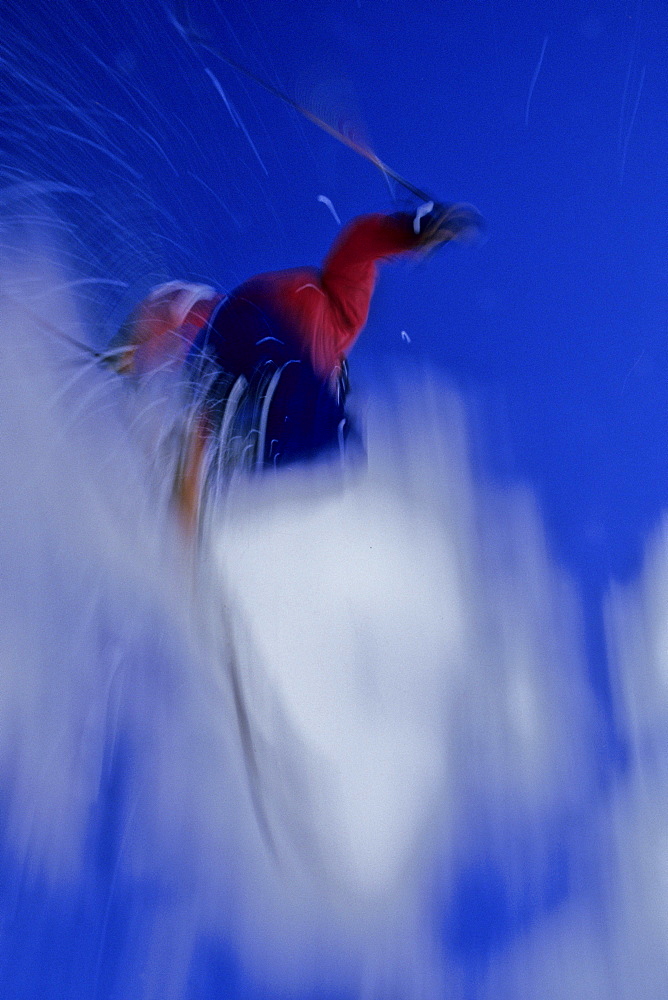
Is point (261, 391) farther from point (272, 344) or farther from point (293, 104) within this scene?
point (293, 104)

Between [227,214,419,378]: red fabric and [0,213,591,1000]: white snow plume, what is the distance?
4.3 inches

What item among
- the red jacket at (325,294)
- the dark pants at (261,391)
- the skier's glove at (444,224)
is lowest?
the dark pants at (261,391)

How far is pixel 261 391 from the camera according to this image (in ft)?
3.61

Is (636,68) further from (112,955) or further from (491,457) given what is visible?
(112,955)

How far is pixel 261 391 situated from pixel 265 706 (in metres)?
0.39

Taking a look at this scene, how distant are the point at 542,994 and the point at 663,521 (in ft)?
1.86

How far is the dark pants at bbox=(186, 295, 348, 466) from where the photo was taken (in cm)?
109

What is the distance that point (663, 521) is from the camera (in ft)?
3.62

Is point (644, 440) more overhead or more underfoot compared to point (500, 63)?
more underfoot

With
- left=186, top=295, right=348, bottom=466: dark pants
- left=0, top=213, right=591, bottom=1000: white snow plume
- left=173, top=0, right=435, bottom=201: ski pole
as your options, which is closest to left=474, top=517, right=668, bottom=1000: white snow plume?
left=0, top=213, right=591, bottom=1000: white snow plume

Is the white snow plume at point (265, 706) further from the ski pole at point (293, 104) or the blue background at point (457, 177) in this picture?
the ski pole at point (293, 104)

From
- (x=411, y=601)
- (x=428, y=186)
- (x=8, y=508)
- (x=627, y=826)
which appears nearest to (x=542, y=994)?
(x=627, y=826)

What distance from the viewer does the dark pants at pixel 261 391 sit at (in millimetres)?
1094

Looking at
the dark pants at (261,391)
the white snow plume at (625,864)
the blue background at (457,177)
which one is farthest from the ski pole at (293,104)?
the white snow plume at (625,864)
